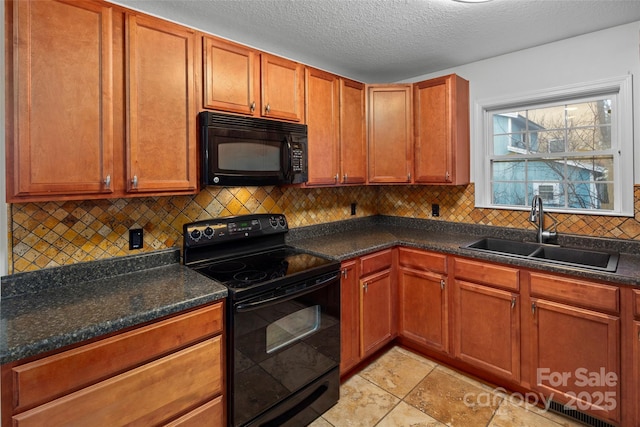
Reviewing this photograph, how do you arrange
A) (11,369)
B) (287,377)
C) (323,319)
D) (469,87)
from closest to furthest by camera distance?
(11,369)
(287,377)
(323,319)
(469,87)

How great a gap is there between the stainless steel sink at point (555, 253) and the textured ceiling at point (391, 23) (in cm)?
148

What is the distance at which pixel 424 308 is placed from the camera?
2.61 meters

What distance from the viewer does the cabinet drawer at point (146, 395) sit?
3.94ft

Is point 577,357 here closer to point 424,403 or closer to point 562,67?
point 424,403

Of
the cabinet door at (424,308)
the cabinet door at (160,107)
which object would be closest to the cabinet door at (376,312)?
the cabinet door at (424,308)

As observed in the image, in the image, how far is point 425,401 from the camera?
2.17 meters

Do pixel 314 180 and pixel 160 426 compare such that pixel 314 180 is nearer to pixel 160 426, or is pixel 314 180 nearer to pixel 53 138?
pixel 53 138

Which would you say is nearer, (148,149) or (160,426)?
(160,426)

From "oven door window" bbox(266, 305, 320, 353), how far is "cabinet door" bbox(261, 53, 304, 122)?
128 centimetres

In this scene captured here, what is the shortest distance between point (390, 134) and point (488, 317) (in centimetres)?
166

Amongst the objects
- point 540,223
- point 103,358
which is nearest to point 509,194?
point 540,223

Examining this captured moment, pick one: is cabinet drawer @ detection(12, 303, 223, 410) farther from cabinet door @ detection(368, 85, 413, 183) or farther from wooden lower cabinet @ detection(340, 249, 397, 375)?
cabinet door @ detection(368, 85, 413, 183)

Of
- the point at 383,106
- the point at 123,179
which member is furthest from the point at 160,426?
the point at 383,106

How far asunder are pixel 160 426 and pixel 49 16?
1.83 m
